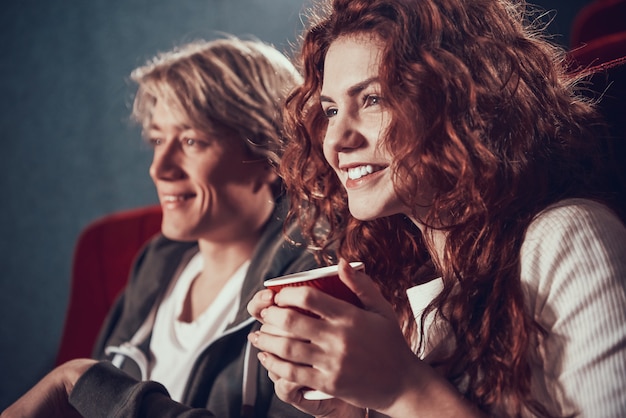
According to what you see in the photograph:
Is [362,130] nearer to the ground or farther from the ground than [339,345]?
farther from the ground

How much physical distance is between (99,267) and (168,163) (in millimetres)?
521

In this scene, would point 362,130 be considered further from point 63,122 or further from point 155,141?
point 63,122

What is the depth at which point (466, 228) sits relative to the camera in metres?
0.90

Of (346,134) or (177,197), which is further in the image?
(177,197)

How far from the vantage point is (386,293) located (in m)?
1.07

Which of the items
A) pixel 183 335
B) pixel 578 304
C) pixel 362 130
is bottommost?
pixel 183 335

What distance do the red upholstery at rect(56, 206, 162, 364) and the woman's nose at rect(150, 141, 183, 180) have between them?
17.7 inches

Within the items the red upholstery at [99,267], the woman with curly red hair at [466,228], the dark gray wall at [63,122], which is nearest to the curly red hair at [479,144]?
the woman with curly red hair at [466,228]

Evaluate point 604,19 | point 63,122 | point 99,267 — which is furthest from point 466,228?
point 63,122

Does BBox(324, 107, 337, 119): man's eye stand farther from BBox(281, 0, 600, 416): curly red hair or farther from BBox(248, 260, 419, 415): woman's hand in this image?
BBox(248, 260, 419, 415): woman's hand

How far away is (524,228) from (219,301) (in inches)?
28.5

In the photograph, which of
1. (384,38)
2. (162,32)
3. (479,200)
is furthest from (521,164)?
(162,32)

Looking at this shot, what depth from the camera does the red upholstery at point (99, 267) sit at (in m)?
1.81

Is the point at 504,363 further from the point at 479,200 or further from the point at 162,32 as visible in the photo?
the point at 162,32
